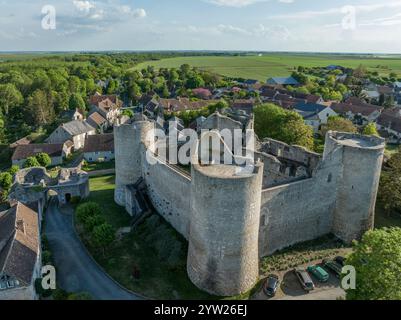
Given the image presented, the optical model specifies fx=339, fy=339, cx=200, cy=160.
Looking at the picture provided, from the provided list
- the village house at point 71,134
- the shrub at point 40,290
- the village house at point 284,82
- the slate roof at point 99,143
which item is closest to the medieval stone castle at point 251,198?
the shrub at point 40,290

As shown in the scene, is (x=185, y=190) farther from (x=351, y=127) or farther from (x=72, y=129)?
(x=72, y=129)

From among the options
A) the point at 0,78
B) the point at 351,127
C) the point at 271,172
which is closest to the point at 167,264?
the point at 271,172

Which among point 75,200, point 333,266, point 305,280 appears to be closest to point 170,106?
point 75,200

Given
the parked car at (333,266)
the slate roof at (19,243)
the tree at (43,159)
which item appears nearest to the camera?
the slate roof at (19,243)

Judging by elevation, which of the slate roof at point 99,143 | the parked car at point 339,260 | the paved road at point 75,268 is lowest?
the paved road at point 75,268

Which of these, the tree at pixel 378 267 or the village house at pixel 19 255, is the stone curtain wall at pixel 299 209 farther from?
the village house at pixel 19 255

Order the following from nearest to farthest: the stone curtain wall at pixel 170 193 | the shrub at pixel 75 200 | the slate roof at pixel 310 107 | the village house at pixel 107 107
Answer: the stone curtain wall at pixel 170 193 < the shrub at pixel 75 200 < the slate roof at pixel 310 107 < the village house at pixel 107 107

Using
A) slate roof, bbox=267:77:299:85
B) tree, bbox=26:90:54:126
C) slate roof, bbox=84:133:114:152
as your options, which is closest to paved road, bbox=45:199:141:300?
slate roof, bbox=84:133:114:152

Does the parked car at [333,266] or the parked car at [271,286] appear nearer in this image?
the parked car at [271,286]
